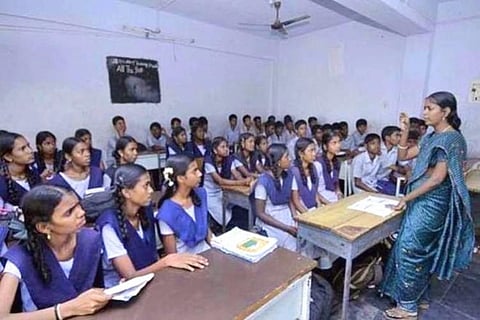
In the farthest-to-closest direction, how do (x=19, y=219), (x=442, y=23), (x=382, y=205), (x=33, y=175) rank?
(x=442, y=23)
(x=33, y=175)
(x=382, y=205)
(x=19, y=219)

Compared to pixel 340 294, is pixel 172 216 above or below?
above

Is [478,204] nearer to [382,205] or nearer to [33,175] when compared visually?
[382,205]

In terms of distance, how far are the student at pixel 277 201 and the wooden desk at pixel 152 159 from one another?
273 centimetres

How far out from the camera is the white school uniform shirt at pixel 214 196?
3.49 m

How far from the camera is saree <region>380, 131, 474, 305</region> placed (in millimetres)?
2051

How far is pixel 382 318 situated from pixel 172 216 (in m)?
1.58

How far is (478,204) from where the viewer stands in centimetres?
392

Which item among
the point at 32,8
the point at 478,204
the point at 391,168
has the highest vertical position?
the point at 32,8

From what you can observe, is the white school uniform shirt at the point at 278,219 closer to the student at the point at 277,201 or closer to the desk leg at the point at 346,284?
the student at the point at 277,201

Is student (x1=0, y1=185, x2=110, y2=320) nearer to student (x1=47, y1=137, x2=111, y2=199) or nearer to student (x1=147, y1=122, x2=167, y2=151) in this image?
student (x1=47, y1=137, x2=111, y2=199)

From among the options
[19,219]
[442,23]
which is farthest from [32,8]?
[442,23]

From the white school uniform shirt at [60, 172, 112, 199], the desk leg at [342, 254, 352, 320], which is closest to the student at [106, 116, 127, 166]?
the white school uniform shirt at [60, 172, 112, 199]

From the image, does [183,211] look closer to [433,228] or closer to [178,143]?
[433,228]

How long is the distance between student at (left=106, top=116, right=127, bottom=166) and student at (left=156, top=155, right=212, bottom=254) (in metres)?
Answer: 3.40
